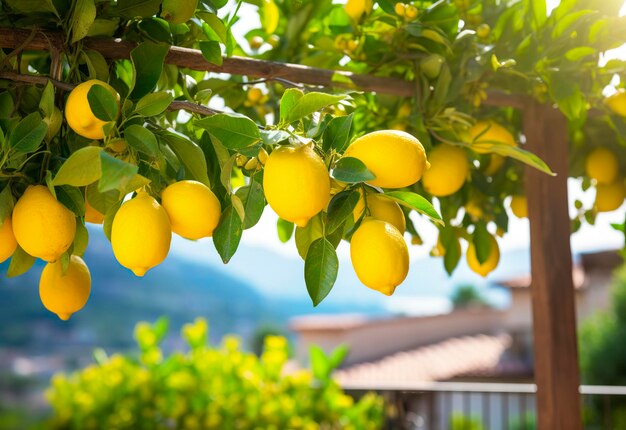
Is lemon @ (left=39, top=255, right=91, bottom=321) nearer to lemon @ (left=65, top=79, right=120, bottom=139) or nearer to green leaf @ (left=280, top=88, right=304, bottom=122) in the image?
lemon @ (left=65, top=79, right=120, bottom=139)

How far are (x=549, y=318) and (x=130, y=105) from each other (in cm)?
81

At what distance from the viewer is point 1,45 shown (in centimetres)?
68

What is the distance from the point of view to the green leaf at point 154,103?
22.9 inches

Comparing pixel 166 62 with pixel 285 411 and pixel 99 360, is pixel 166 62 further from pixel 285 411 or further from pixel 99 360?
pixel 99 360

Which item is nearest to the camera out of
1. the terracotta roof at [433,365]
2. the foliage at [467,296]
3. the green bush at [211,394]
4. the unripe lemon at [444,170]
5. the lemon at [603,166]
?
the unripe lemon at [444,170]

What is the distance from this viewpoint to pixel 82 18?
636 mm

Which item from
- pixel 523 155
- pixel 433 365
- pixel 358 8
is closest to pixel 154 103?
pixel 523 155

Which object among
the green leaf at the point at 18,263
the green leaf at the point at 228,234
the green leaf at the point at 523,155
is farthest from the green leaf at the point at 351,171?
the green leaf at the point at 18,263

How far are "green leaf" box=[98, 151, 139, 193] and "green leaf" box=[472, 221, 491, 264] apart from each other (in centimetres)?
80

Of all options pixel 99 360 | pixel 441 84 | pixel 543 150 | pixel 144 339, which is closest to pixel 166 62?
pixel 441 84

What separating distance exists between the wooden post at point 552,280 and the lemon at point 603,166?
12cm

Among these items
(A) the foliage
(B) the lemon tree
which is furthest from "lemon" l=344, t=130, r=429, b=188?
(A) the foliage

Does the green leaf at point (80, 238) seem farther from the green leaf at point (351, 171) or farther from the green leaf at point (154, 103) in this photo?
the green leaf at point (351, 171)

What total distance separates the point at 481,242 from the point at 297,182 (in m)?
0.72
